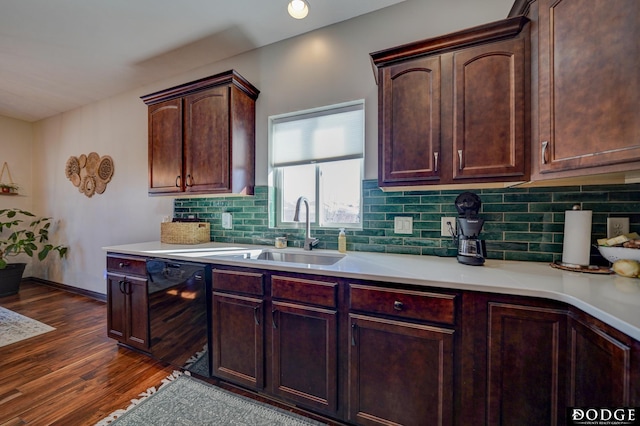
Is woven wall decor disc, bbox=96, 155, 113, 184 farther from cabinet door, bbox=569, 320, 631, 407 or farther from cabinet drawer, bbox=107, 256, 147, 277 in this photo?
cabinet door, bbox=569, 320, 631, 407

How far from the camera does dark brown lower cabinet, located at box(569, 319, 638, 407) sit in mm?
783

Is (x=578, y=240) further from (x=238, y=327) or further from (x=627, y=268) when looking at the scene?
(x=238, y=327)

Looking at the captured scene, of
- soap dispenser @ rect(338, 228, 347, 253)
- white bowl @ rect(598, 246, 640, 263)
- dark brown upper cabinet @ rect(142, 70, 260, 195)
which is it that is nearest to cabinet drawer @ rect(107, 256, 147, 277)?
dark brown upper cabinet @ rect(142, 70, 260, 195)

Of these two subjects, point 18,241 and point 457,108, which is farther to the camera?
point 18,241

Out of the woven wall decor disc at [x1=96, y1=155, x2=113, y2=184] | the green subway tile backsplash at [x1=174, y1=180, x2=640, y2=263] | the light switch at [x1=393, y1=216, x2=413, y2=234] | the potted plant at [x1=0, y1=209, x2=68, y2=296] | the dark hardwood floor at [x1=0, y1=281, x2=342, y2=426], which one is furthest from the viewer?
the potted plant at [x1=0, y1=209, x2=68, y2=296]

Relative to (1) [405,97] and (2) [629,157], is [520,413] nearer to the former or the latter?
(2) [629,157]

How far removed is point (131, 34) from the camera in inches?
89.1

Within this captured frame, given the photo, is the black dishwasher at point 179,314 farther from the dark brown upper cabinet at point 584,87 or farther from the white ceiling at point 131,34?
the dark brown upper cabinet at point 584,87

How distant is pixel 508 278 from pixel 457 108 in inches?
38.3

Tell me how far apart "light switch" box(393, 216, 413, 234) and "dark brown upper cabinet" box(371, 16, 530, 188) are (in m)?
0.36

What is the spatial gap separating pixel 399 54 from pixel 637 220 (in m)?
1.63

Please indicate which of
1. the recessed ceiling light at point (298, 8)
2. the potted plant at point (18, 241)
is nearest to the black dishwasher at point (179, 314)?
the recessed ceiling light at point (298, 8)

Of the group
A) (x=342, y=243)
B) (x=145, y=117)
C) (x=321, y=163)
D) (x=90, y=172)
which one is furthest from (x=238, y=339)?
(x=90, y=172)

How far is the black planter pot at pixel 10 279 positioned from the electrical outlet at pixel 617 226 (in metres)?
6.59
